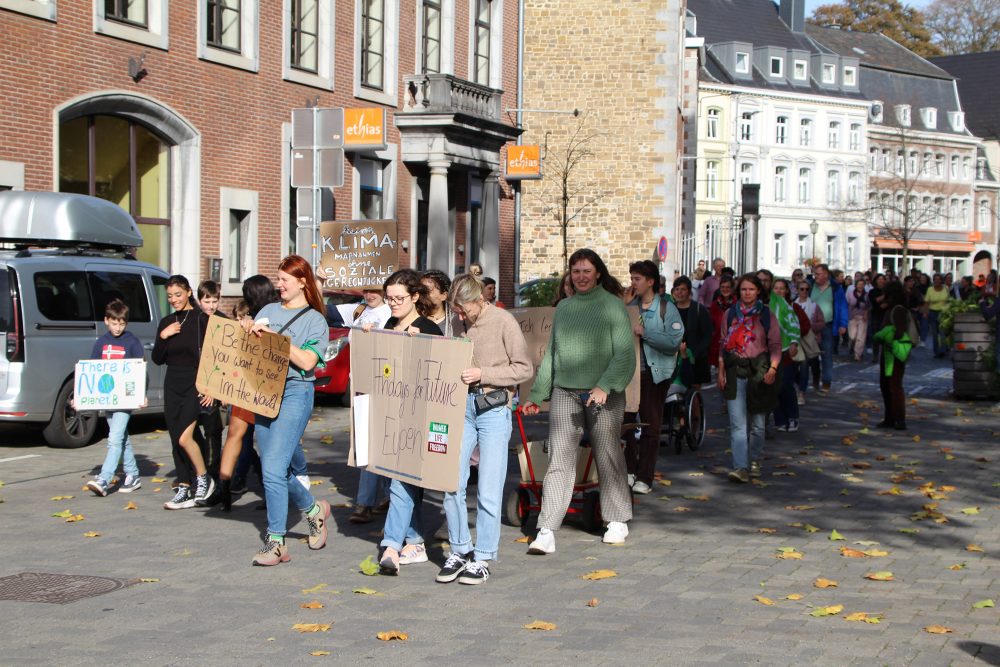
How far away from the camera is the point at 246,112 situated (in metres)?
24.9

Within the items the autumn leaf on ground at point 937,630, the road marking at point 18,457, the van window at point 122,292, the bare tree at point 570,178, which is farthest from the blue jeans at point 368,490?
the bare tree at point 570,178

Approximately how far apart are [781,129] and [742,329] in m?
66.2

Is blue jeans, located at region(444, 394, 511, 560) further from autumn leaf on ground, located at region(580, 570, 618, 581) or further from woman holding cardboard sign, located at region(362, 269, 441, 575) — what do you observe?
autumn leaf on ground, located at region(580, 570, 618, 581)

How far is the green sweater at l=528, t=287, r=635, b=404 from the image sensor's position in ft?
29.1

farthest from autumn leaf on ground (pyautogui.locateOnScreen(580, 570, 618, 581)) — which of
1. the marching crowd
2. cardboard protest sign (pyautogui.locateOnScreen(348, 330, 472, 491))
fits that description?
cardboard protest sign (pyautogui.locateOnScreen(348, 330, 472, 491))

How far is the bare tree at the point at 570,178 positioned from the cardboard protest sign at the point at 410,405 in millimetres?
35226

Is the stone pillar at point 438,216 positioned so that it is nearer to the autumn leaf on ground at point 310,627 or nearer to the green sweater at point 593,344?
the green sweater at point 593,344

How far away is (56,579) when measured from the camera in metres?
7.76

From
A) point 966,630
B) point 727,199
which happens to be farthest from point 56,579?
point 727,199

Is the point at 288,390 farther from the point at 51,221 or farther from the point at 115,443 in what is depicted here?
the point at 51,221

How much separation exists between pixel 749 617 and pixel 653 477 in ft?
14.9

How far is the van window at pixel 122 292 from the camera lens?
1461 cm

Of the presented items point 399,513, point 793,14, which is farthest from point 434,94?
point 793,14

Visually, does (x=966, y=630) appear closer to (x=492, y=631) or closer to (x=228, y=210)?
(x=492, y=631)
